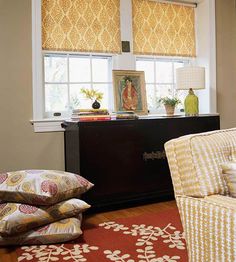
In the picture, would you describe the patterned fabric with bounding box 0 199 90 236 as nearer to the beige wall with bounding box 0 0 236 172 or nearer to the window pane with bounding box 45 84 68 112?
the beige wall with bounding box 0 0 236 172

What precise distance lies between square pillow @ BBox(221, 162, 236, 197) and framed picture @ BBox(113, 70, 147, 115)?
1.93 m

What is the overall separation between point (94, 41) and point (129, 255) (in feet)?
7.16

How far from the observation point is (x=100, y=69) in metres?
3.52

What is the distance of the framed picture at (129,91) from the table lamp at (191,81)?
39 cm

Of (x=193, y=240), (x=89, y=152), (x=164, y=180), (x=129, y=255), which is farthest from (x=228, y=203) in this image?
(x=164, y=180)

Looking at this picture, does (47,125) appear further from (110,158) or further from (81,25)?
(81,25)

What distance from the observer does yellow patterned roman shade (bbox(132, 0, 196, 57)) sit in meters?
3.60

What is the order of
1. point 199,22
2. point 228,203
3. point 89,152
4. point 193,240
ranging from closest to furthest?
point 228,203
point 193,240
point 89,152
point 199,22

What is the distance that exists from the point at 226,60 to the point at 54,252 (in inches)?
121

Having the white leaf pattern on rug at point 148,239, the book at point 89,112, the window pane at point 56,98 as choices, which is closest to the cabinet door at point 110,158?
the book at point 89,112

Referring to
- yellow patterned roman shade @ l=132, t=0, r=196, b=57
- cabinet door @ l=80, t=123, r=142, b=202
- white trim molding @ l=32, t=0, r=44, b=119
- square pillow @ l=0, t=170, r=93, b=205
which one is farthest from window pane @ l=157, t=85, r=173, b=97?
square pillow @ l=0, t=170, r=93, b=205

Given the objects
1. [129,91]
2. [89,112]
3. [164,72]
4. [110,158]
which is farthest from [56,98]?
[164,72]

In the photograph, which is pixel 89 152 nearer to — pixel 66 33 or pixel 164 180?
pixel 164 180

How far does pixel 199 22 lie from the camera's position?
3971mm
